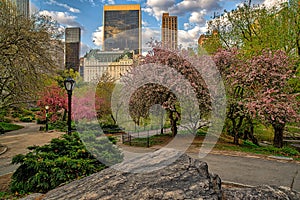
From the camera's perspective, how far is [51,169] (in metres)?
4.90

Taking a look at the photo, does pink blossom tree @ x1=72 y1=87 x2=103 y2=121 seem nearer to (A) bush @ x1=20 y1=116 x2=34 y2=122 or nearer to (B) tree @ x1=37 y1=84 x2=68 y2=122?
(B) tree @ x1=37 y1=84 x2=68 y2=122

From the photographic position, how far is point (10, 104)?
445 inches

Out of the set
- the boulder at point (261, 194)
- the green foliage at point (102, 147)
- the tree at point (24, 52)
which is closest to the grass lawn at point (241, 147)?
the tree at point (24, 52)

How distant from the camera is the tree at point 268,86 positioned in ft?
29.9

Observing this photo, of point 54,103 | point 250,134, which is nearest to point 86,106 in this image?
point 54,103

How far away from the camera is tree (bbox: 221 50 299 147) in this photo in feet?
29.9

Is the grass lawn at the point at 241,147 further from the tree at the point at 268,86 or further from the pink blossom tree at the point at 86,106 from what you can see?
the pink blossom tree at the point at 86,106

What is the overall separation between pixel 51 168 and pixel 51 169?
10cm

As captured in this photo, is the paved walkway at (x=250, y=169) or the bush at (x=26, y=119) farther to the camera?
the bush at (x=26, y=119)

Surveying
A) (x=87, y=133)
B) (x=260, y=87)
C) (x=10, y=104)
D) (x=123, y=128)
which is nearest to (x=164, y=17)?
(x=123, y=128)

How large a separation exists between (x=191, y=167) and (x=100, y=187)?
1026 millimetres

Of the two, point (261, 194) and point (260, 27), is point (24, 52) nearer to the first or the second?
point (261, 194)

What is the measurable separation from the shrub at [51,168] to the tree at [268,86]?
6.40 metres

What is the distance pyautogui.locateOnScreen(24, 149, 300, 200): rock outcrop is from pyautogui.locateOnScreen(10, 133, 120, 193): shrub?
2212mm
